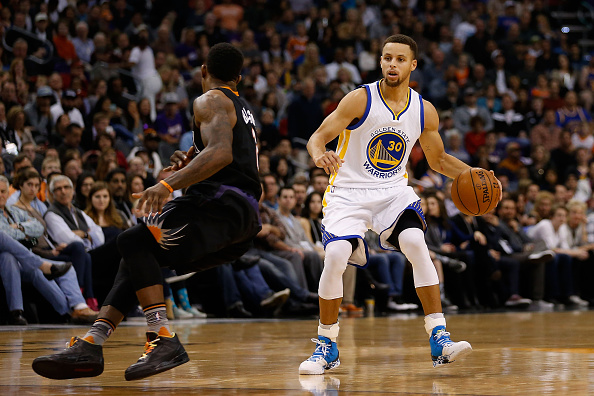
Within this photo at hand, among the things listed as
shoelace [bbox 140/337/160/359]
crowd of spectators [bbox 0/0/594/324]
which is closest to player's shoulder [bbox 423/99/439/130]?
shoelace [bbox 140/337/160/359]

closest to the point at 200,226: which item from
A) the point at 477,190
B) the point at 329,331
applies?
the point at 329,331

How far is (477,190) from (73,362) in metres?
2.80

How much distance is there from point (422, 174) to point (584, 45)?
8.83 m

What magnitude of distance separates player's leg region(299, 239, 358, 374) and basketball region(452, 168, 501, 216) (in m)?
0.89

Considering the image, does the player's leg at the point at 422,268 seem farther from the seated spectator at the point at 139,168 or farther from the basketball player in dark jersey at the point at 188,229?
the seated spectator at the point at 139,168

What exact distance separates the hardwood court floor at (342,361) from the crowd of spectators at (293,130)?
1.59 metres

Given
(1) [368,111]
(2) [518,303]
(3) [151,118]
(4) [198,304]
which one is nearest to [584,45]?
(2) [518,303]

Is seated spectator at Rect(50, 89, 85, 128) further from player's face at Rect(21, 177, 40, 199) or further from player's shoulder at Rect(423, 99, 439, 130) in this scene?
player's shoulder at Rect(423, 99, 439, 130)

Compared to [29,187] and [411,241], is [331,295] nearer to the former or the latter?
[411,241]

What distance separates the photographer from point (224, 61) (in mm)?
4758

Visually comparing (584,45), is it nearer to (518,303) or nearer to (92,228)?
(518,303)

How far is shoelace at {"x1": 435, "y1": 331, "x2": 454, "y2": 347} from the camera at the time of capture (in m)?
5.13

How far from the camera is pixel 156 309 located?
4.42 m

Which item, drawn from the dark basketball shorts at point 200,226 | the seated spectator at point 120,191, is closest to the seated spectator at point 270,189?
the seated spectator at point 120,191
